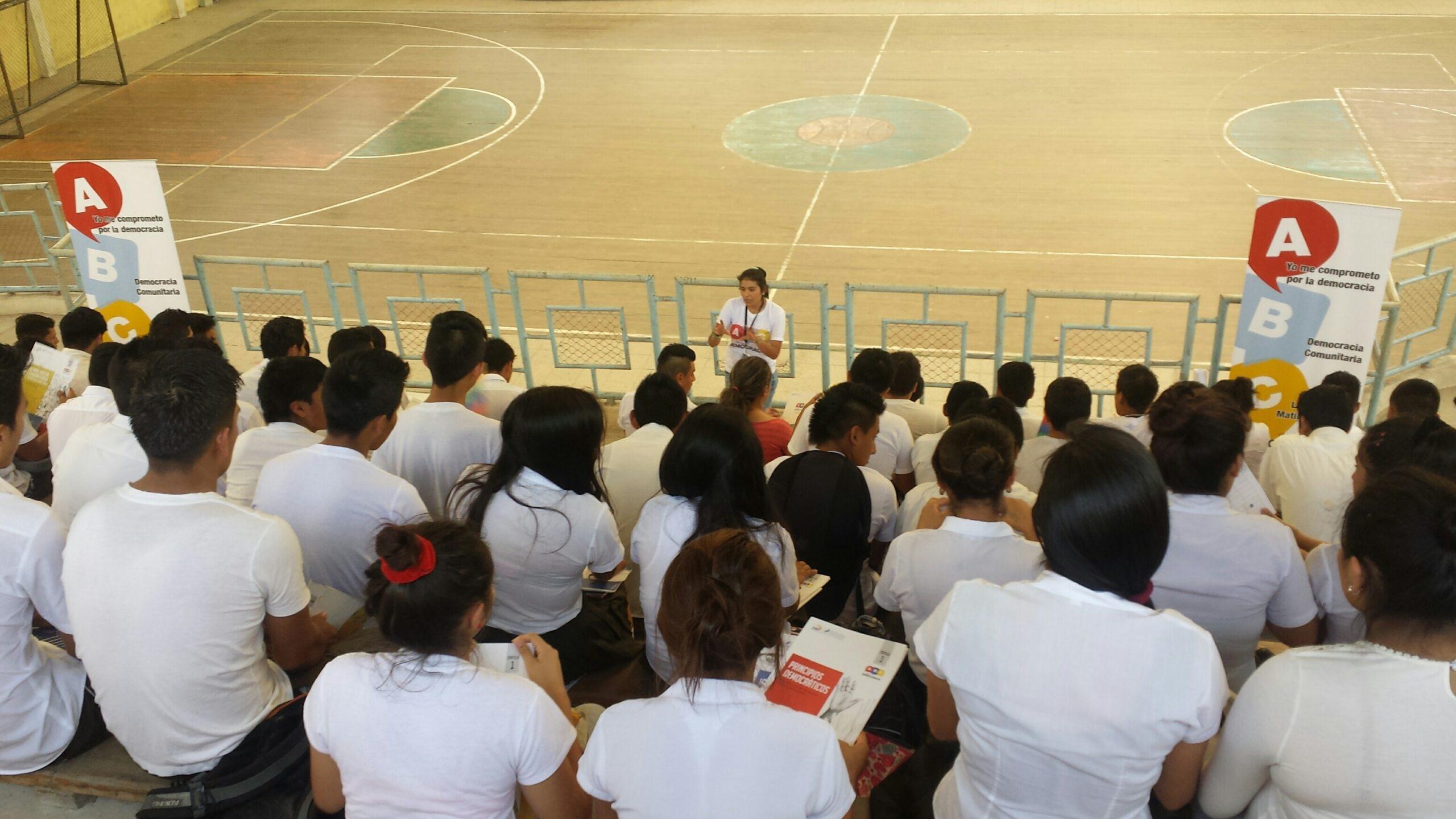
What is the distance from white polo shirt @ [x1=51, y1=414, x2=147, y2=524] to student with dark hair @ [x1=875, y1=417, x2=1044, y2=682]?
9.25ft

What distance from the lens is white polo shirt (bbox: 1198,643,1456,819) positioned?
2.36 m

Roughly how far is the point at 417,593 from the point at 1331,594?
9.08 feet

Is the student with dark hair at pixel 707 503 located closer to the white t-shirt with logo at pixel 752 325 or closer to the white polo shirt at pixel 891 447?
the white polo shirt at pixel 891 447

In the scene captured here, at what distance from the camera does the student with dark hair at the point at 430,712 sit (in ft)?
8.75

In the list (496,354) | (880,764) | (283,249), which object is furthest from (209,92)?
(880,764)

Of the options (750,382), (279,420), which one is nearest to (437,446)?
(279,420)

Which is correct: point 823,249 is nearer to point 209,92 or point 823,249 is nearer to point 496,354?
point 496,354

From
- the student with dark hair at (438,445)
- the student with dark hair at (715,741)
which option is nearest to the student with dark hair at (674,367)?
the student with dark hair at (438,445)

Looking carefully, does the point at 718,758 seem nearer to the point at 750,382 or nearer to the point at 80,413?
the point at 750,382

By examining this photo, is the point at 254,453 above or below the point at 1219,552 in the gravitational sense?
below

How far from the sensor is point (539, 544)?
12.7ft

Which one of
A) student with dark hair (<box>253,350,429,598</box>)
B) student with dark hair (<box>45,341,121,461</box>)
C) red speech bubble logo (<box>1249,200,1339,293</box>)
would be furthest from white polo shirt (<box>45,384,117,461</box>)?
red speech bubble logo (<box>1249,200,1339,293</box>)

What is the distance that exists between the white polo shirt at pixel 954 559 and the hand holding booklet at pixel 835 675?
154 millimetres

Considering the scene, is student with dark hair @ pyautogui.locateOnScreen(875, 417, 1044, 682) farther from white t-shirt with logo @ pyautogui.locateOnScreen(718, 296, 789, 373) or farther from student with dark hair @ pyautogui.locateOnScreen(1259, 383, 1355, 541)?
white t-shirt with logo @ pyautogui.locateOnScreen(718, 296, 789, 373)
